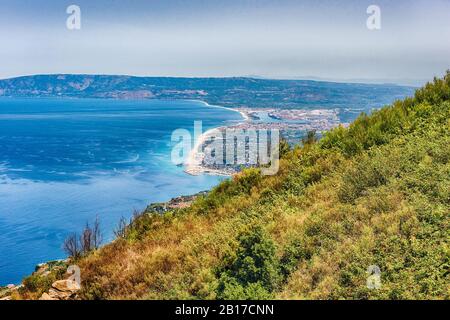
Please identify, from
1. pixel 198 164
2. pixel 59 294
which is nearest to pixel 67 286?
pixel 59 294

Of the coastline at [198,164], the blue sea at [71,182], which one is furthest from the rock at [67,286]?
the coastline at [198,164]

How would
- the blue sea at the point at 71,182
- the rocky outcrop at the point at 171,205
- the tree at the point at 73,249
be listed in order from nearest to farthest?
the tree at the point at 73,249, the rocky outcrop at the point at 171,205, the blue sea at the point at 71,182

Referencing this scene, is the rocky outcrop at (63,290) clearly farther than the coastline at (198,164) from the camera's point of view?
No

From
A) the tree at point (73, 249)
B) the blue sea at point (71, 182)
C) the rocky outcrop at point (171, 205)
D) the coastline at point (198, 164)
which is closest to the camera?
the tree at point (73, 249)

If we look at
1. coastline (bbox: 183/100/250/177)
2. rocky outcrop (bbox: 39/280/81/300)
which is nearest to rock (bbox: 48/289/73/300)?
rocky outcrop (bbox: 39/280/81/300)

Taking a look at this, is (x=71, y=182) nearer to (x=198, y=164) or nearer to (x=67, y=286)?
(x=198, y=164)

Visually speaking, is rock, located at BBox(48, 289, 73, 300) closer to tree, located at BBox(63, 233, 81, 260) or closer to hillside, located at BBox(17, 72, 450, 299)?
hillside, located at BBox(17, 72, 450, 299)

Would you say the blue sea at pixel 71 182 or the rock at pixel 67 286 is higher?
the rock at pixel 67 286

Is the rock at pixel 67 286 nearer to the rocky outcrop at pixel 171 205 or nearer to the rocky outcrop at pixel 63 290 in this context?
the rocky outcrop at pixel 63 290
